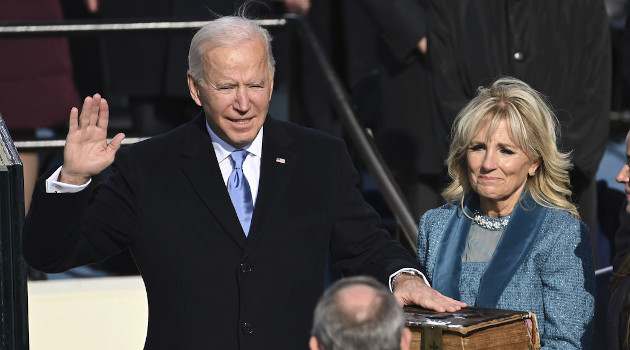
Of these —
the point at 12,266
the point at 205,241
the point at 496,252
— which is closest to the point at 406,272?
the point at 496,252

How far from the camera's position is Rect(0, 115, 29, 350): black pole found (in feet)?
10.7

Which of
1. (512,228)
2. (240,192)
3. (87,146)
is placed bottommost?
(512,228)

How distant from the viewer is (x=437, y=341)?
9.73 ft

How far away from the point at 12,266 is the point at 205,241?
1.69ft

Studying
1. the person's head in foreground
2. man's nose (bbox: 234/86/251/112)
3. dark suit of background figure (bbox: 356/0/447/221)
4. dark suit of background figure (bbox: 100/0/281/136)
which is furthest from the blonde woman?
dark suit of background figure (bbox: 100/0/281/136)

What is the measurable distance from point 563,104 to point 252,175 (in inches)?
75.2

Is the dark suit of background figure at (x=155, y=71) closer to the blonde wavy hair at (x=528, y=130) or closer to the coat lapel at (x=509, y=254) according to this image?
the blonde wavy hair at (x=528, y=130)

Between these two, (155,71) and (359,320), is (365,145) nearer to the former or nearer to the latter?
(155,71)

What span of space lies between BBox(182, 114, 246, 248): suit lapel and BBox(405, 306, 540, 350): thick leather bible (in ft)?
1.77

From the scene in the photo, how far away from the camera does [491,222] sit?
3.68 metres

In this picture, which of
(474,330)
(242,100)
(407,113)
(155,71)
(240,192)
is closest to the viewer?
(474,330)

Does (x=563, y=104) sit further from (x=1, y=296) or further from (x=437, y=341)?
(x=1, y=296)

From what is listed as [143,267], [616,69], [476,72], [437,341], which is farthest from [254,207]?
[616,69]

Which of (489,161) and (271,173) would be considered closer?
(271,173)
